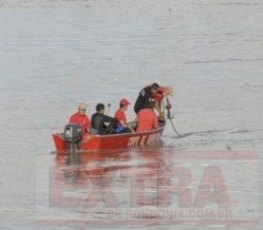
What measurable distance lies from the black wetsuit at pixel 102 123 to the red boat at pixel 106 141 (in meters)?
0.31

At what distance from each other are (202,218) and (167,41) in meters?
42.5

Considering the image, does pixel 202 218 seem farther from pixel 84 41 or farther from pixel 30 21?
pixel 30 21

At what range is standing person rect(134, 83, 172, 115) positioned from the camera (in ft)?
102

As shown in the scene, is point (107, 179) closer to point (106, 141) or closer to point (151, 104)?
point (106, 141)

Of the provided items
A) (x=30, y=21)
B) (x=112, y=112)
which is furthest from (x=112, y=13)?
(x=112, y=112)

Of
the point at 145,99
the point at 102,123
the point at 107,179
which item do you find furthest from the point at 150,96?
the point at 107,179

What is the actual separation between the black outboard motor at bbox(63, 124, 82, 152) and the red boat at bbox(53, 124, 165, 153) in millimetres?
88

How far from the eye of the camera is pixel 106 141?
93.4ft

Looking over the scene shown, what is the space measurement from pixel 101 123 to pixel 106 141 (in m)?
0.48

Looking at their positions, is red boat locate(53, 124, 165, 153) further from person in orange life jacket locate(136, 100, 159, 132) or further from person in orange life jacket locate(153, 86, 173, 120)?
person in orange life jacket locate(153, 86, 173, 120)

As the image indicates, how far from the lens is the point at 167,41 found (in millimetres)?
63531

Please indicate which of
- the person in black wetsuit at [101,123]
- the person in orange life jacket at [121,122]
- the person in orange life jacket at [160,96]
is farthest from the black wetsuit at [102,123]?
the person in orange life jacket at [160,96]

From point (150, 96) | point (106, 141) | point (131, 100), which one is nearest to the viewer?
point (106, 141)

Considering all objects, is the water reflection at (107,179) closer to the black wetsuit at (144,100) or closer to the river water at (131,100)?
the river water at (131,100)
